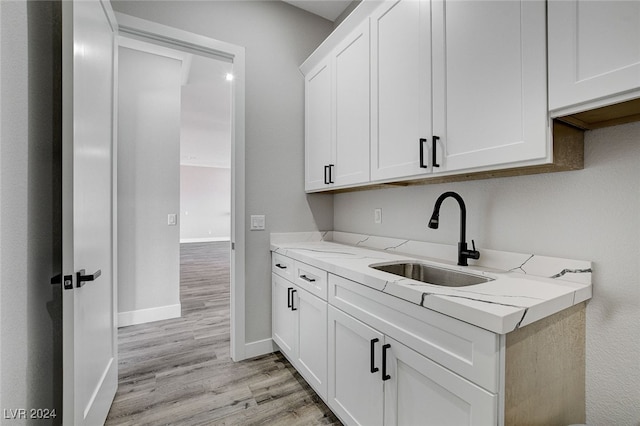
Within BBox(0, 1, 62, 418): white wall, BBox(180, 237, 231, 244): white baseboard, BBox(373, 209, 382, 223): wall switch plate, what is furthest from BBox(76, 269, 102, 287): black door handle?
BBox(180, 237, 231, 244): white baseboard

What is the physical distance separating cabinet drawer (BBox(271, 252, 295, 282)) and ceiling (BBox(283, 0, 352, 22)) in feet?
6.88

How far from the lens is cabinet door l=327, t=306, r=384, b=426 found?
4.14 feet

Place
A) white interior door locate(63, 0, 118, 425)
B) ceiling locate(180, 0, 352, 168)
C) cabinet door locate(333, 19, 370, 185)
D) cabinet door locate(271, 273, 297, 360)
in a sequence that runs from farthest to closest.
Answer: ceiling locate(180, 0, 352, 168), cabinet door locate(271, 273, 297, 360), cabinet door locate(333, 19, 370, 185), white interior door locate(63, 0, 118, 425)

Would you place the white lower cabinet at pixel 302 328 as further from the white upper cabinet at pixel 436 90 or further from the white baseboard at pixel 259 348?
the white upper cabinet at pixel 436 90

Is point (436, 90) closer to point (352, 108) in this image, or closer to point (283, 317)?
point (352, 108)

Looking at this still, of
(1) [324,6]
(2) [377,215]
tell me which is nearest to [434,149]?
(2) [377,215]

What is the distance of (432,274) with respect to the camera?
159 cm

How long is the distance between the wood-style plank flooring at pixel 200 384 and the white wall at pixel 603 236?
4.10 feet

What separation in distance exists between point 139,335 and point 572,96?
11.3 feet

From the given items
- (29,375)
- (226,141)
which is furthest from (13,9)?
(226,141)

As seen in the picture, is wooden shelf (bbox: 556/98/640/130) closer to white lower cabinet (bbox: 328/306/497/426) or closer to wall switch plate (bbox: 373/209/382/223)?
white lower cabinet (bbox: 328/306/497/426)

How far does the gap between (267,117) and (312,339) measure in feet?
5.60

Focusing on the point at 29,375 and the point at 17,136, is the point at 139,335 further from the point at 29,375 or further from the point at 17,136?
the point at 17,136

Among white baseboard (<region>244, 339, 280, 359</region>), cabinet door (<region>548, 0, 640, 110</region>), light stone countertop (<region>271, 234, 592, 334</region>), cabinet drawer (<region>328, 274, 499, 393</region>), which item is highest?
cabinet door (<region>548, 0, 640, 110</region>)
